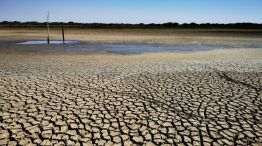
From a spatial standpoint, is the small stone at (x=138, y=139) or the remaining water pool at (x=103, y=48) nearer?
the small stone at (x=138, y=139)

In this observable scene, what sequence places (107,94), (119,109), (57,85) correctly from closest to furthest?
(119,109), (107,94), (57,85)

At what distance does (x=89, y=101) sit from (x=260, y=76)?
18.8 ft

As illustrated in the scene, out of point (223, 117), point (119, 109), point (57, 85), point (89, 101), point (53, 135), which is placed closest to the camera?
point (53, 135)

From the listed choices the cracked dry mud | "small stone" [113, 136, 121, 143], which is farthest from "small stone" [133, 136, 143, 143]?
"small stone" [113, 136, 121, 143]

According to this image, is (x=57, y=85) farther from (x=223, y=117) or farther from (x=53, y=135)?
(x=223, y=117)

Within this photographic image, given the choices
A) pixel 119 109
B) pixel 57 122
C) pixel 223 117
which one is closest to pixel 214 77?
pixel 223 117

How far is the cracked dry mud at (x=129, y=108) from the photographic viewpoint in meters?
3.68

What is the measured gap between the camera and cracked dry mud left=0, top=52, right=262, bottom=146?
3.68m

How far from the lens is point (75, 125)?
4.06 meters

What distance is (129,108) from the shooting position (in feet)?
16.0

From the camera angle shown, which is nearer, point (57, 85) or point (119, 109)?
point (119, 109)

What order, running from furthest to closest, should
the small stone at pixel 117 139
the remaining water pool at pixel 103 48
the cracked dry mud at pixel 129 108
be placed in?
the remaining water pool at pixel 103 48 → the cracked dry mud at pixel 129 108 → the small stone at pixel 117 139

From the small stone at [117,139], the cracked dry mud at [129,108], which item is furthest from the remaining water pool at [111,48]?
the small stone at [117,139]

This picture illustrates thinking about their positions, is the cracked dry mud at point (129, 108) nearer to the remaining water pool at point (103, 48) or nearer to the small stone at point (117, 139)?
the small stone at point (117, 139)
